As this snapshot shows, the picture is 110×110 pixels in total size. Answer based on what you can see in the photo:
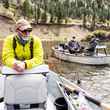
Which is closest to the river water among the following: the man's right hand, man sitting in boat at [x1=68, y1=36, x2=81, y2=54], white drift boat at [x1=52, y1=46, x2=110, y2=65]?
white drift boat at [x1=52, y1=46, x2=110, y2=65]

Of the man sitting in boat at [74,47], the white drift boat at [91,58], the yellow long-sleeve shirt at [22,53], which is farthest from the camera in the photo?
the man sitting in boat at [74,47]

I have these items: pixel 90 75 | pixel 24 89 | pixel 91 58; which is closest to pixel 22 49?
pixel 24 89

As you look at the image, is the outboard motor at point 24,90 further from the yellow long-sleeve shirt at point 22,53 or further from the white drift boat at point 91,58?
the white drift boat at point 91,58

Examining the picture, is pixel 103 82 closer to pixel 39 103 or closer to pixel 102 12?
pixel 39 103

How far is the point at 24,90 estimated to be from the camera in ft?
21.8

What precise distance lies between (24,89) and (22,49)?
820 millimetres

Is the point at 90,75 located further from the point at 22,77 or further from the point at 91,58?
the point at 22,77

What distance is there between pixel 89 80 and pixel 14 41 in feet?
40.8

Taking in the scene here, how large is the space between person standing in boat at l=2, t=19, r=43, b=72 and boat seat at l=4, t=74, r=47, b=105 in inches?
8.5

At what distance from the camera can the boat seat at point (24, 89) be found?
660 centimetres

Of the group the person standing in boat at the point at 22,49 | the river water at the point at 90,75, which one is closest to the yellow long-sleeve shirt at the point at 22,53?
the person standing in boat at the point at 22,49

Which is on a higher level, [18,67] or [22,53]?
[22,53]

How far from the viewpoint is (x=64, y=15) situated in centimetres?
7056

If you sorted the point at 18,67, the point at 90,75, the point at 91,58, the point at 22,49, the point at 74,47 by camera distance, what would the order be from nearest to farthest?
the point at 18,67
the point at 22,49
the point at 90,75
the point at 91,58
the point at 74,47
